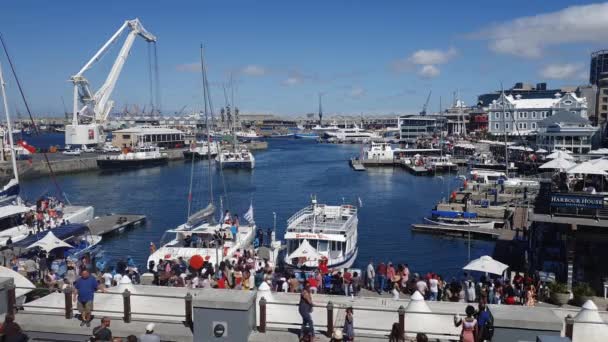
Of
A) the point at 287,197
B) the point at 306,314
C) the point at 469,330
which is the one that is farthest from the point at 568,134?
the point at 306,314

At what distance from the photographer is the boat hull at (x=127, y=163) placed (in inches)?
3241

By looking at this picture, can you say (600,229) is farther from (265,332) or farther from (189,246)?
(189,246)

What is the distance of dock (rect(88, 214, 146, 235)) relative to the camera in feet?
110

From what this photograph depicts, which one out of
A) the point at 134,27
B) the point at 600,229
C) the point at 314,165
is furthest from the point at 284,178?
the point at 600,229

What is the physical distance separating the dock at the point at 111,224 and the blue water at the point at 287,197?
0.58 metres

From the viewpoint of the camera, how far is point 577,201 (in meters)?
17.1

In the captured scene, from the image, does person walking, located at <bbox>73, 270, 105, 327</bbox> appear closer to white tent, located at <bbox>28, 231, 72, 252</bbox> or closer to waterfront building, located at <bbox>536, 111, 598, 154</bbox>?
white tent, located at <bbox>28, 231, 72, 252</bbox>

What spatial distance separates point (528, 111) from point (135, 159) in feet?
241

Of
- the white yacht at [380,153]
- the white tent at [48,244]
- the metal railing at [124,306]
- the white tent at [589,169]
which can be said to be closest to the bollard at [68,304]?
the metal railing at [124,306]

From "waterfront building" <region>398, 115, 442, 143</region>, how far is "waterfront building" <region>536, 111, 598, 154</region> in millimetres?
63188

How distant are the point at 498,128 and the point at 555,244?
95.9 meters

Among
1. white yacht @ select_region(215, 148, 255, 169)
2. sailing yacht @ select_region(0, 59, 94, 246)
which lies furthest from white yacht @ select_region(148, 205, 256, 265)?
white yacht @ select_region(215, 148, 255, 169)

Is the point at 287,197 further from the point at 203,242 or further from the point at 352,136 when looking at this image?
the point at 352,136

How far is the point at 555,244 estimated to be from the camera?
68.7ft
